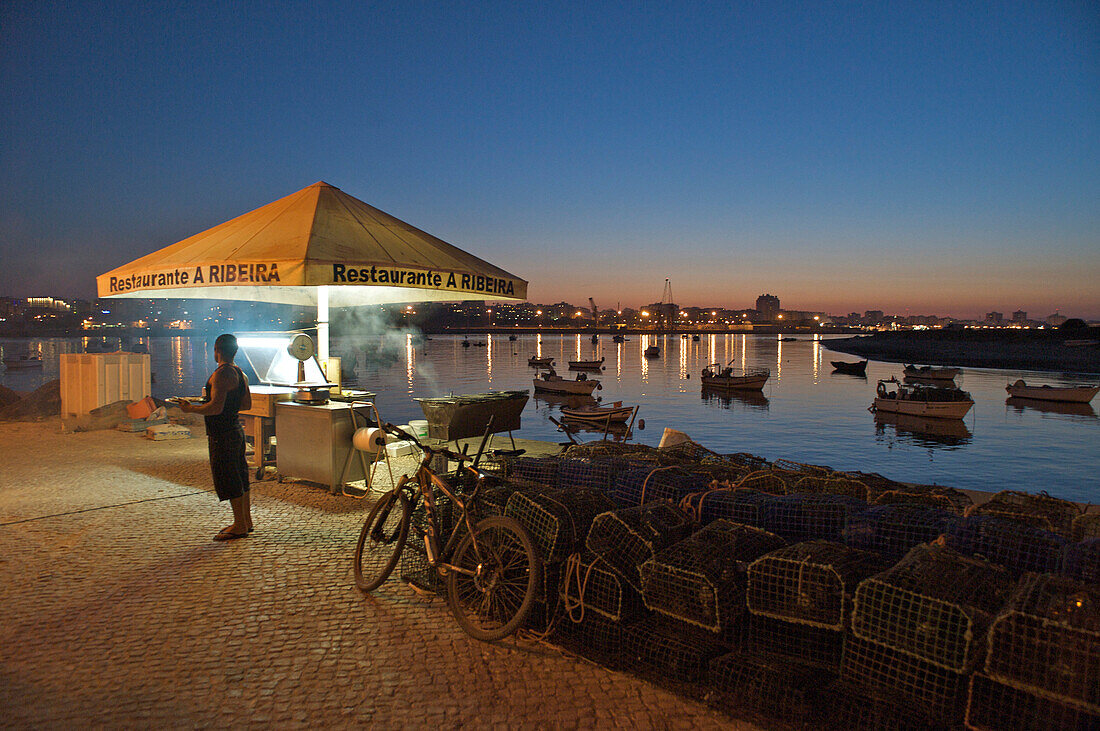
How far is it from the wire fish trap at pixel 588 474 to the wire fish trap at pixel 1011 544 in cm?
252

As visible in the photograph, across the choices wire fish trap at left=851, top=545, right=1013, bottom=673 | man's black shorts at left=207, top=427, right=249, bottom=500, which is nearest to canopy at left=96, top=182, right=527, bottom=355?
man's black shorts at left=207, top=427, right=249, bottom=500

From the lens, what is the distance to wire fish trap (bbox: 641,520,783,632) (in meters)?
3.31

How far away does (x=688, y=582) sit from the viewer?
11.2 ft

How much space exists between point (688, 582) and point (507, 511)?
1390 millimetres

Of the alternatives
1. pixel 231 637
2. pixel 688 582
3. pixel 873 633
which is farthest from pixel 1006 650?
pixel 231 637

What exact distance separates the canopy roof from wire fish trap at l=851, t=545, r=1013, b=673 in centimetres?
538

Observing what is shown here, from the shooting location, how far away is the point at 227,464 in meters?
5.58

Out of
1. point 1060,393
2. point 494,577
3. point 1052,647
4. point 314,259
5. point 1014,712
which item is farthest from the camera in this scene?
point 1060,393

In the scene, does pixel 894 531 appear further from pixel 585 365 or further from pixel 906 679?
pixel 585 365

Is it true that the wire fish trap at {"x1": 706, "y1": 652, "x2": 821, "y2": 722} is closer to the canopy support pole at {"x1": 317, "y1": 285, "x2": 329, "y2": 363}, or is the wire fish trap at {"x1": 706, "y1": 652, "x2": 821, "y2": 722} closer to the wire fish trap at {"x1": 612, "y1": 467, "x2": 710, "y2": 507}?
the wire fish trap at {"x1": 612, "y1": 467, "x2": 710, "y2": 507}

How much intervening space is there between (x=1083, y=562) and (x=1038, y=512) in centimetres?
158

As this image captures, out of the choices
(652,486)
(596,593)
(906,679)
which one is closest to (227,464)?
(596,593)

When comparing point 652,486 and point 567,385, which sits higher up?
point 652,486

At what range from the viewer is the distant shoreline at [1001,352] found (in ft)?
287
